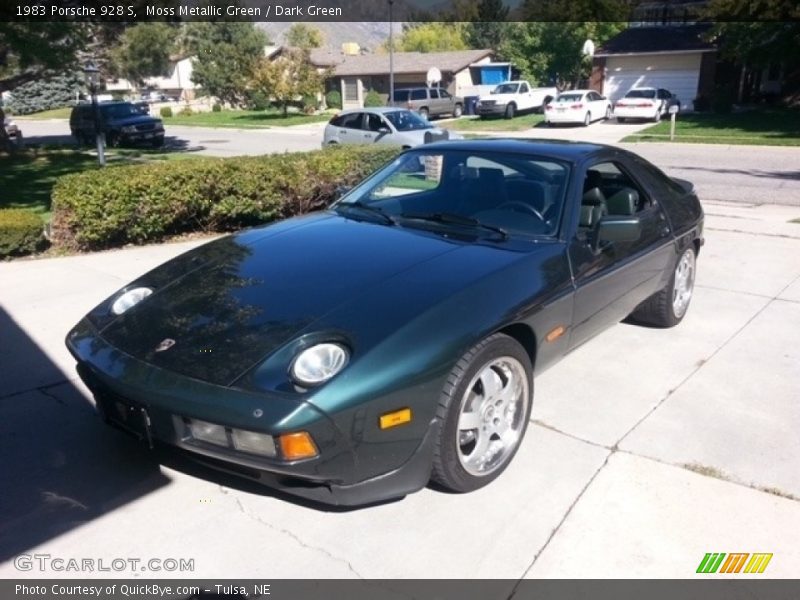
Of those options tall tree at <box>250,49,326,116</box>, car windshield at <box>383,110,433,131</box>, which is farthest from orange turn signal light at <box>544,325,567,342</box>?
tall tree at <box>250,49,326,116</box>

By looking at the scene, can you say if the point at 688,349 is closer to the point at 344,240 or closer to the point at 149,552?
the point at 344,240

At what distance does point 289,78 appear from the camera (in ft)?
131

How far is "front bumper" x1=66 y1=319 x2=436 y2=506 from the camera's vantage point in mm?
2523

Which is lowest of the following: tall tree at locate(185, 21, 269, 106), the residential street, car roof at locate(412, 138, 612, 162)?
the residential street

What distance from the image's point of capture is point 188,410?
8.69 feet

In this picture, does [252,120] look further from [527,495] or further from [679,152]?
[527,495]

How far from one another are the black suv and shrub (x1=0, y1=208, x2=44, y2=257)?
17.2 meters

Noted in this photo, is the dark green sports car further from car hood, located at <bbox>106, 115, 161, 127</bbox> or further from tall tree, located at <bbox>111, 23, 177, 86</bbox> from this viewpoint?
tall tree, located at <bbox>111, 23, 177, 86</bbox>

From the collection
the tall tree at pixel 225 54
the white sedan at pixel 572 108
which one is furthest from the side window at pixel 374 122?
the tall tree at pixel 225 54

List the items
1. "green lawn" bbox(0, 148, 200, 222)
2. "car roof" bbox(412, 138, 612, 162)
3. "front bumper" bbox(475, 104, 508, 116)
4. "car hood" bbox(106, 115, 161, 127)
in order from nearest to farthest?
"car roof" bbox(412, 138, 612, 162), "green lawn" bbox(0, 148, 200, 222), "car hood" bbox(106, 115, 161, 127), "front bumper" bbox(475, 104, 508, 116)

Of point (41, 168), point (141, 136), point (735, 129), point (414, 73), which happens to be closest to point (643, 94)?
point (735, 129)

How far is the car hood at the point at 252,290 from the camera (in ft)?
9.33

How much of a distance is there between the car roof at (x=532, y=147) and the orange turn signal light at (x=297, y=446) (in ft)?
7.92

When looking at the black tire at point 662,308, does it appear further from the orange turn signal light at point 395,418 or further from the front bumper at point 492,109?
the front bumper at point 492,109
